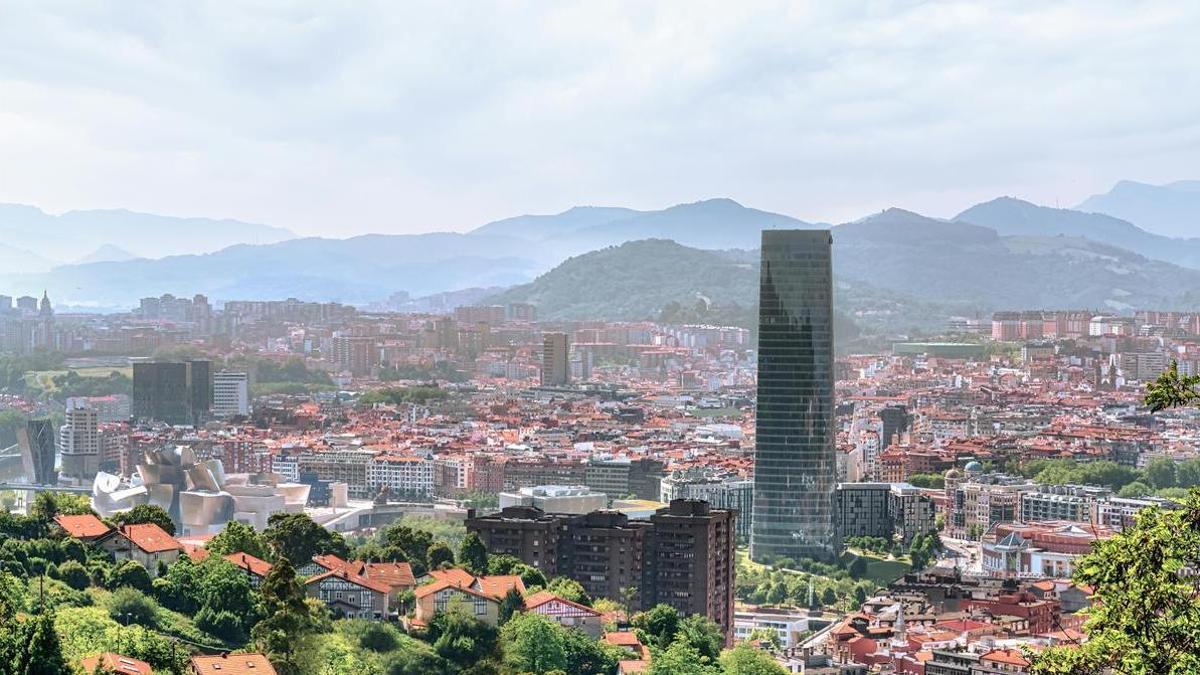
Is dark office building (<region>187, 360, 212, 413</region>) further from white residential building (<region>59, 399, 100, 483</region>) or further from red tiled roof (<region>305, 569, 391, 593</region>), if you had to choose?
red tiled roof (<region>305, 569, 391, 593</region>)

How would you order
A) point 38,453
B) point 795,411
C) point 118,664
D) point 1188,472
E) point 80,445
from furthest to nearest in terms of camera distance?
point 80,445 < point 38,453 < point 1188,472 < point 795,411 < point 118,664

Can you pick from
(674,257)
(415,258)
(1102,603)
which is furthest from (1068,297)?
(1102,603)

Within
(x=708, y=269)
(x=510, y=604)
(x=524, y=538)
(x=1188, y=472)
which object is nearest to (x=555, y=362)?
(x=1188, y=472)

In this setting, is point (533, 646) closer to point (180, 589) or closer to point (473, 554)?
point (180, 589)

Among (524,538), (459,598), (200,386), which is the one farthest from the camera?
(200,386)

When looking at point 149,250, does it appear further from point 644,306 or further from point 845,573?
point 845,573
